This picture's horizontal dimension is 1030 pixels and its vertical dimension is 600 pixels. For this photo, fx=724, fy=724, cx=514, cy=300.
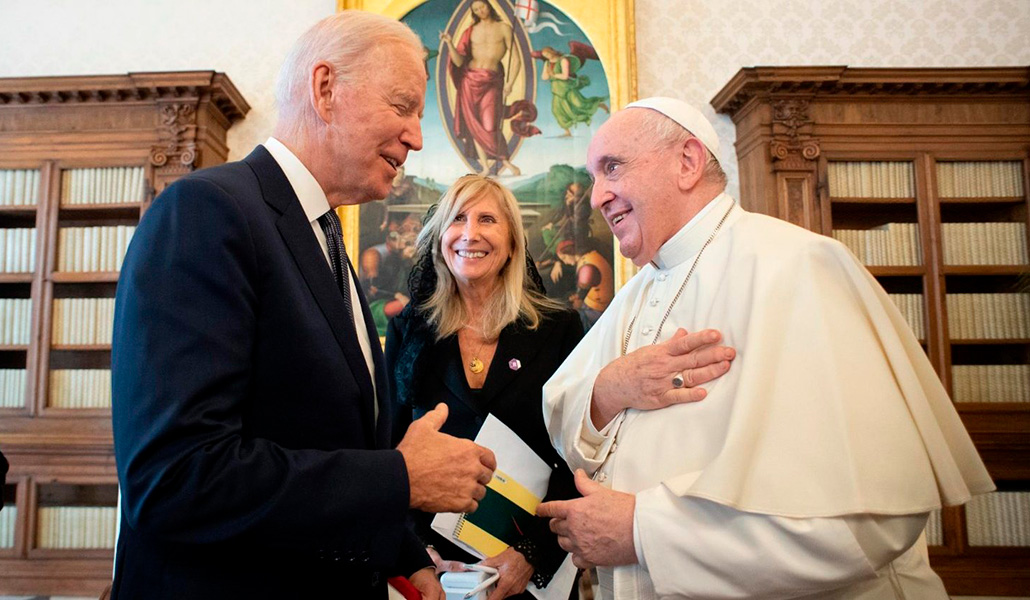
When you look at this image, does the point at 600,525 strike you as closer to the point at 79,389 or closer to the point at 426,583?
the point at 426,583

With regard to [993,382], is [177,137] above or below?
above

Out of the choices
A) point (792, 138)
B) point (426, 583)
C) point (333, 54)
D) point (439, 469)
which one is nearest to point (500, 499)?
point (426, 583)

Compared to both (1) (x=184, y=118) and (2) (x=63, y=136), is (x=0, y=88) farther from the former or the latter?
(1) (x=184, y=118)

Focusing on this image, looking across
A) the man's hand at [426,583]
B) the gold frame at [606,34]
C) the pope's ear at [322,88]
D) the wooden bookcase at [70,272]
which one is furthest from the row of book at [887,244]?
the wooden bookcase at [70,272]

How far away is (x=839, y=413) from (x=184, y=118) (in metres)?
4.91

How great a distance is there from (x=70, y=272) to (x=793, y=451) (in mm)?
5251

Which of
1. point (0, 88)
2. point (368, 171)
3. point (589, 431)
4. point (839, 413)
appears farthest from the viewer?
point (0, 88)

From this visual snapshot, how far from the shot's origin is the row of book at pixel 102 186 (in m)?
5.20

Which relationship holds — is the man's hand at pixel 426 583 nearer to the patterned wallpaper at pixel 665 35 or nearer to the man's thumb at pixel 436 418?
the man's thumb at pixel 436 418

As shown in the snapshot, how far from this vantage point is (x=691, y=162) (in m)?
1.88

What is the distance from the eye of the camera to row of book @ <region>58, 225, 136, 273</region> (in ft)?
16.9

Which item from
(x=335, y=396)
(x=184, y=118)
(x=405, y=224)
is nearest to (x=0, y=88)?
(x=184, y=118)

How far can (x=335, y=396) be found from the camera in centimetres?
126

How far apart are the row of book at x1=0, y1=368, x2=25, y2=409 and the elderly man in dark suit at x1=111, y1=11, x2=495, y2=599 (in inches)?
186
